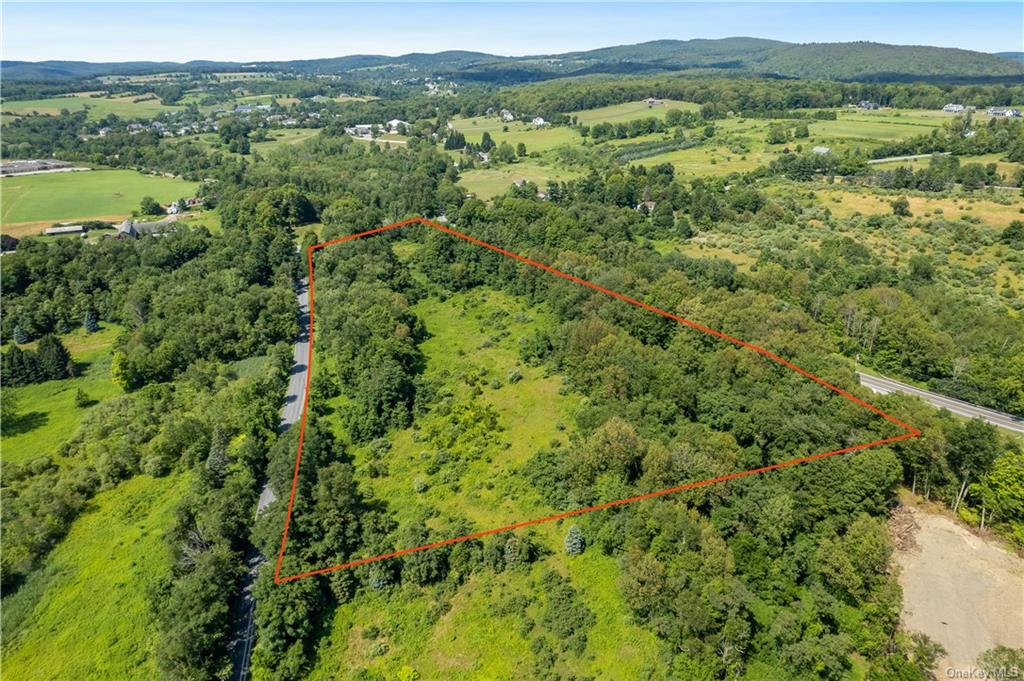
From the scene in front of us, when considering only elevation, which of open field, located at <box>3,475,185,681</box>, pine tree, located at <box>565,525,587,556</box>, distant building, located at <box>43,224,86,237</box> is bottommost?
open field, located at <box>3,475,185,681</box>

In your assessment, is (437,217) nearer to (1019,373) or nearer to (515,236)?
(515,236)

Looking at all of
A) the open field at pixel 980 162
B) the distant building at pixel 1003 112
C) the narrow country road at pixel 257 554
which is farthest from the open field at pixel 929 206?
the narrow country road at pixel 257 554

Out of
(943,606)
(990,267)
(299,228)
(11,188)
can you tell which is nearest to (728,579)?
(943,606)

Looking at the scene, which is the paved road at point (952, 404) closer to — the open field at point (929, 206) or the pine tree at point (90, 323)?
the open field at point (929, 206)

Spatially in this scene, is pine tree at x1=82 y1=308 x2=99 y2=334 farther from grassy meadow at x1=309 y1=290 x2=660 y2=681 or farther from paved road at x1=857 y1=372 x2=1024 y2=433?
paved road at x1=857 y1=372 x2=1024 y2=433

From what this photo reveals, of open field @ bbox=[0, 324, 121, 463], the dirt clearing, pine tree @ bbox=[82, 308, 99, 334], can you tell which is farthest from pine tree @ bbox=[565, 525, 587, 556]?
pine tree @ bbox=[82, 308, 99, 334]

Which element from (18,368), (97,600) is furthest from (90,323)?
(97,600)

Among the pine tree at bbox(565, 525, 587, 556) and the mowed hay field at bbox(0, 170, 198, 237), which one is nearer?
the pine tree at bbox(565, 525, 587, 556)
